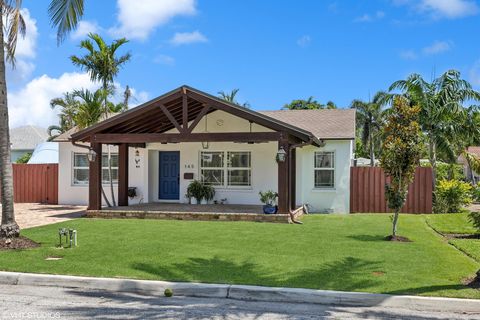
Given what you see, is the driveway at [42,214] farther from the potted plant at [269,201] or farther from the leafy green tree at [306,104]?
the leafy green tree at [306,104]

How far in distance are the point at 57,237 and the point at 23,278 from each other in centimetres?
365

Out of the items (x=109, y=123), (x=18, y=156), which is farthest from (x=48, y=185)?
(x=18, y=156)

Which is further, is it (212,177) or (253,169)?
(212,177)

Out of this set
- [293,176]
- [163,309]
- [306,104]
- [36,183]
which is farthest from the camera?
[306,104]

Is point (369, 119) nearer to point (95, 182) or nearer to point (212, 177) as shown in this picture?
point (212, 177)

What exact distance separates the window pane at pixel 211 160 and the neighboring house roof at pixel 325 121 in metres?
3.37

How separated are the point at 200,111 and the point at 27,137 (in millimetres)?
34257

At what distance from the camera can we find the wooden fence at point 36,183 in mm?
20812

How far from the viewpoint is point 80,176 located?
20.1m

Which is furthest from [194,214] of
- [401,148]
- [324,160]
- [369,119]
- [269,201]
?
[369,119]

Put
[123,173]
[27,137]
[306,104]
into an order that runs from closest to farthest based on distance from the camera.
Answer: [123,173] → [27,137] → [306,104]

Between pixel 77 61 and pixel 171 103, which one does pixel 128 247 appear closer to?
pixel 171 103

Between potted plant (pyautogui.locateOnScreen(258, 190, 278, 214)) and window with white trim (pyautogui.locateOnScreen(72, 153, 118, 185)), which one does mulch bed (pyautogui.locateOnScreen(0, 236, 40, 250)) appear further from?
window with white trim (pyautogui.locateOnScreen(72, 153, 118, 185))

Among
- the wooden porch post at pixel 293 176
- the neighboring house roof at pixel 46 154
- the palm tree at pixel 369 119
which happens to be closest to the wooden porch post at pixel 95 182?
the wooden porch post at pixel 293 176
